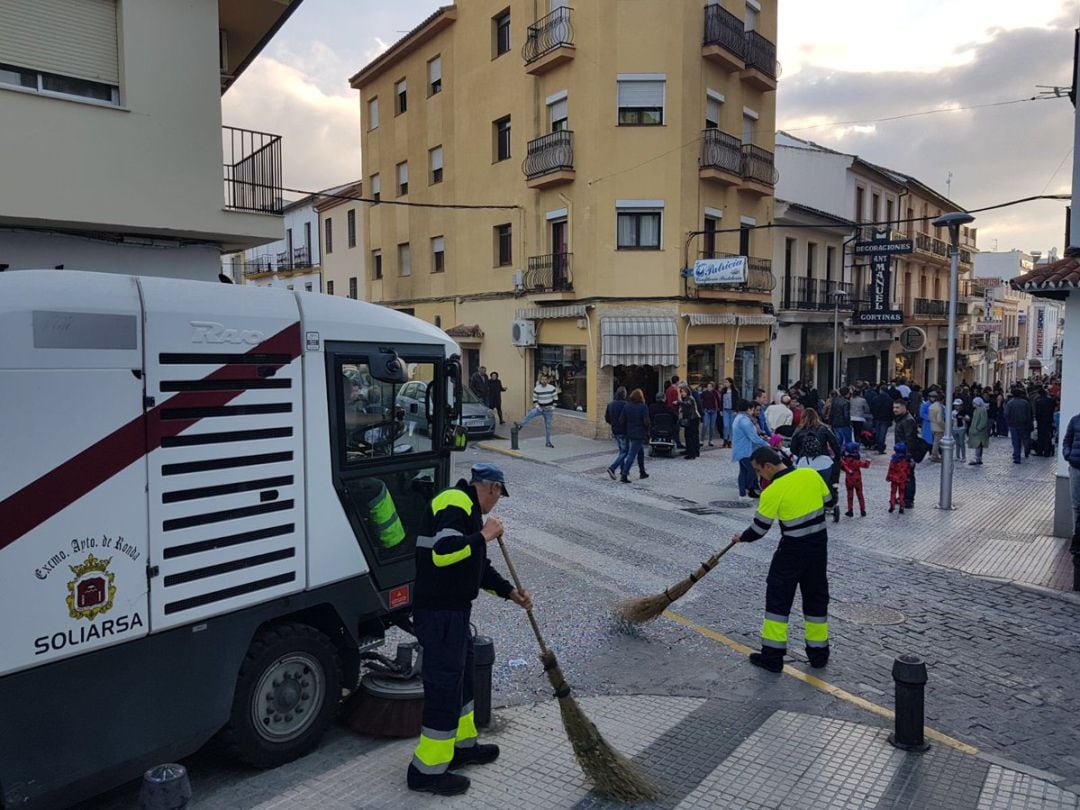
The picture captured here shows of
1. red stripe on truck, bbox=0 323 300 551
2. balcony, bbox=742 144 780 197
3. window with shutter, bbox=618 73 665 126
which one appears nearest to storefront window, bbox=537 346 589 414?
window with shutter, bbox=618 73 665 126

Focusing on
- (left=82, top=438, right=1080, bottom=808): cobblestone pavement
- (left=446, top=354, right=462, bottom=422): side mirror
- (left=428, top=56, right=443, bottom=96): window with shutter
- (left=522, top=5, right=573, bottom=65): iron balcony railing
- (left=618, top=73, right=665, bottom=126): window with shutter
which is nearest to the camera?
(left=82, top=438, right=1080, bottom=808): cobblestone pavement

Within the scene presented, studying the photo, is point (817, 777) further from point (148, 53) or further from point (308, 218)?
point (308, 218)

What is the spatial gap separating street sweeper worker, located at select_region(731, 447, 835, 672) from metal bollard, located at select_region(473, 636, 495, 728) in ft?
7.85

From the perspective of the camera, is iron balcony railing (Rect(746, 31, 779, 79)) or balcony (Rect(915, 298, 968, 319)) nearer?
iron balcony railing (Rect(746, 31, 779, 79))

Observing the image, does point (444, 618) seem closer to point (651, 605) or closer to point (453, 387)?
point (453, 387)

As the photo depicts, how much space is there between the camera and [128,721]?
4.10 m

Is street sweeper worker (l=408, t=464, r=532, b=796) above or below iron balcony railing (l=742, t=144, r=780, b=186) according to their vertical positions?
below

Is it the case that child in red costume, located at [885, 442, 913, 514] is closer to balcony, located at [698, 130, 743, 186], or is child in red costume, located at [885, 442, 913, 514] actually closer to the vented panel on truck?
the vented panel on truck

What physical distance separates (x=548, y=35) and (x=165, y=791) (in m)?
21.2

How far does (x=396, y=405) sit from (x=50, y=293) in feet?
7.52

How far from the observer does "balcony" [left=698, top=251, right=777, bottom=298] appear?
21.3 metres

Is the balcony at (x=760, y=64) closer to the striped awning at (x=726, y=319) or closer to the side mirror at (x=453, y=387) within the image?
the striped awning at (x=726, y=319)

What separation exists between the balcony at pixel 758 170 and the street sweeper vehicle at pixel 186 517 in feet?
60.7

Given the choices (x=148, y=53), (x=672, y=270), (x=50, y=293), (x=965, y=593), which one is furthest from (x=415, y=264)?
(x=50, y=293)
